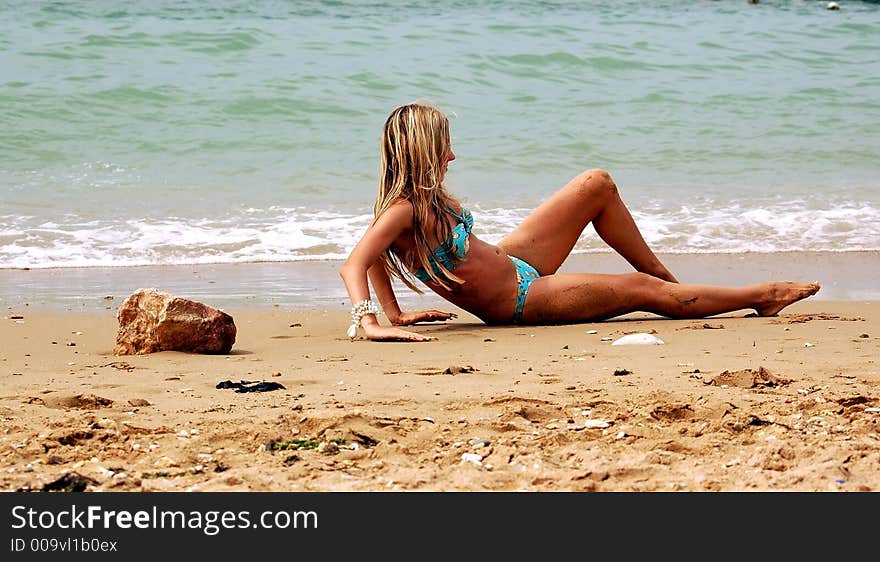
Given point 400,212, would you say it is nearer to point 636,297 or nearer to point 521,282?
point 521,282

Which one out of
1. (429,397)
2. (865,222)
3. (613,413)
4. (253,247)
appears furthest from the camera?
(865,222)

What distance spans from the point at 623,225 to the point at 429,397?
7.20 feet

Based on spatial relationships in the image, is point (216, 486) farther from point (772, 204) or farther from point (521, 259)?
point (772, 204)

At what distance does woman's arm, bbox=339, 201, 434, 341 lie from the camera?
182 inches

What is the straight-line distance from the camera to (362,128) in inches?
456

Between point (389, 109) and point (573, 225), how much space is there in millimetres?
7450

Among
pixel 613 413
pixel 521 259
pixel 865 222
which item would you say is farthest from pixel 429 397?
pixel 865 222

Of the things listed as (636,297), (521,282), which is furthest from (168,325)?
(636,297)

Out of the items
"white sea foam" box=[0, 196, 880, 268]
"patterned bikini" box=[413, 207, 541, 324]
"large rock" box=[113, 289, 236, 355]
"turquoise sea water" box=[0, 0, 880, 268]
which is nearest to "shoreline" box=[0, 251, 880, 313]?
"white sea foam" box=[0, 196, 880, 268]

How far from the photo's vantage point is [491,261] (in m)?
5.05

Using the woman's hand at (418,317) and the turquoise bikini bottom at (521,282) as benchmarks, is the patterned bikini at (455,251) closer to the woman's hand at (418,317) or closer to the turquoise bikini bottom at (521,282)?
the turquoise bikini bottom at (521,282)

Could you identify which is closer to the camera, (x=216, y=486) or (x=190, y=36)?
(x=216, y=486)

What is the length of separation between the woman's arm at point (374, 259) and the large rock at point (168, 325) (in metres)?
0.54

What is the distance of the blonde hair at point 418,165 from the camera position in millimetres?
4758
